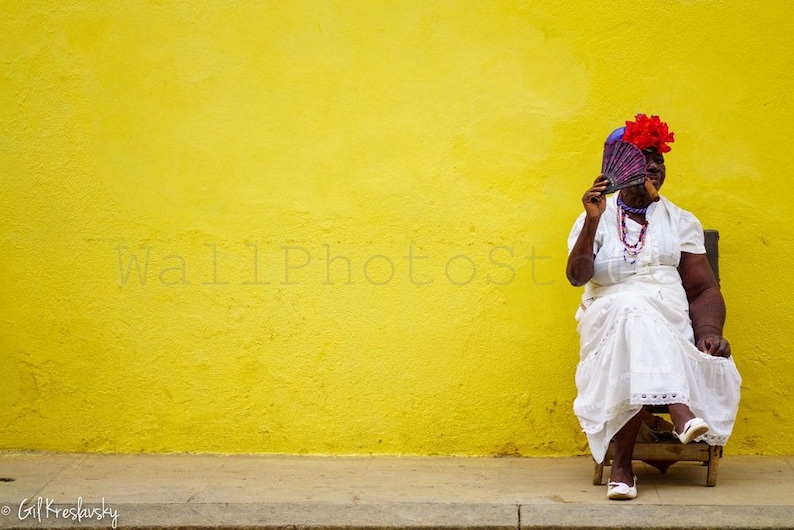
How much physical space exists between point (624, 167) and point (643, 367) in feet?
2.83

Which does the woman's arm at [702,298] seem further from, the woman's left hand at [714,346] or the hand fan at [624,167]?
the hand fan at [624,167]

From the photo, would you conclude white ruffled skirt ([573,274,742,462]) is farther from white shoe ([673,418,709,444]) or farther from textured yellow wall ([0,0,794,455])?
textured yellow wall ([0,0,794,455])

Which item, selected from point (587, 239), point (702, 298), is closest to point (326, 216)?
point (587, 239)

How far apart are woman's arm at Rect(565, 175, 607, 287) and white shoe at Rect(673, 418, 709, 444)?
0.76m

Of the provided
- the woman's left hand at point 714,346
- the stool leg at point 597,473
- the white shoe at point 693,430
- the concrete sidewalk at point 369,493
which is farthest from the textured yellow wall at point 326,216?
the white shoe at point 693,430

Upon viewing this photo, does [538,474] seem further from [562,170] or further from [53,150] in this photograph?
[53,150]

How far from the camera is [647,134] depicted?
191 inches

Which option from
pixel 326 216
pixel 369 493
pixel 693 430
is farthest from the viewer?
pixel 326 216

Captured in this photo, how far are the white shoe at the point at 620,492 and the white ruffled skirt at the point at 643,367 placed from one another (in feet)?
0.51

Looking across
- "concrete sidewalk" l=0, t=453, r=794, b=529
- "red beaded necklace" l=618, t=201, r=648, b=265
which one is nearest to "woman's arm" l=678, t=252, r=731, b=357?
"red beaded necklace" l=618, t=201, r=648, b=265

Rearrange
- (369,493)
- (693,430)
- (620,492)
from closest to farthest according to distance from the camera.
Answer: (693,430)
(620,492)
(369,493)

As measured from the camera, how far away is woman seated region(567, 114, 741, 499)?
4.61 meters

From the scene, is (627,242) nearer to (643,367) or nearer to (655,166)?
(655,166)

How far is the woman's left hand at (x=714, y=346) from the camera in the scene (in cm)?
479
